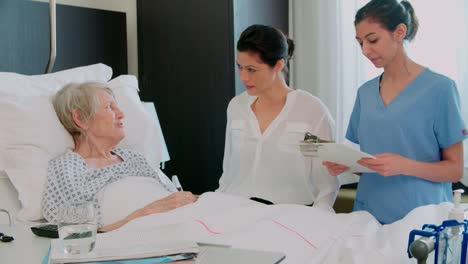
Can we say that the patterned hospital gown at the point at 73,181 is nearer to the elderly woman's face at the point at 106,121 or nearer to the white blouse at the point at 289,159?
the elderly woman's face at the point at 106,121

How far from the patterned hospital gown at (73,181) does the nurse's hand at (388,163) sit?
2.76 ft

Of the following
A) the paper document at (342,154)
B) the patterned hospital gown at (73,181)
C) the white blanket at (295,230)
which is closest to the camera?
the white blanket at (295,230)

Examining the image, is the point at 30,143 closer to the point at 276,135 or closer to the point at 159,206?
the point at 159,206

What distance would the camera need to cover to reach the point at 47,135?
1.93 meters

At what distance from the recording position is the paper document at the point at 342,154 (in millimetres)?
1478

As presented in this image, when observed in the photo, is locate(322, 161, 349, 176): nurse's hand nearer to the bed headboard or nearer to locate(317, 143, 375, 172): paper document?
locate(317, 143, 375, 172): paper document

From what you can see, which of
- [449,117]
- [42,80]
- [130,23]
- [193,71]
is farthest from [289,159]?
[130,23]

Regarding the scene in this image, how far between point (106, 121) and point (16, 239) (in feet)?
1.84

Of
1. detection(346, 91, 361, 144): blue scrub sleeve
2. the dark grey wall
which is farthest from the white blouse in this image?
the dark grey wall

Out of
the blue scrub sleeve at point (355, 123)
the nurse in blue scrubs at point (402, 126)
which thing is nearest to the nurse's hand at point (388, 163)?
the nurse in blue scrubs at point (402, 126)

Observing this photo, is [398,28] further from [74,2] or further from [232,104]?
[74,2]

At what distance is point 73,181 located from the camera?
5.77 ft

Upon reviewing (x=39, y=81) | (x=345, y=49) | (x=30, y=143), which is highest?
(x=345, y=49)

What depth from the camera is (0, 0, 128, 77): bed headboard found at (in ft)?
8.49
